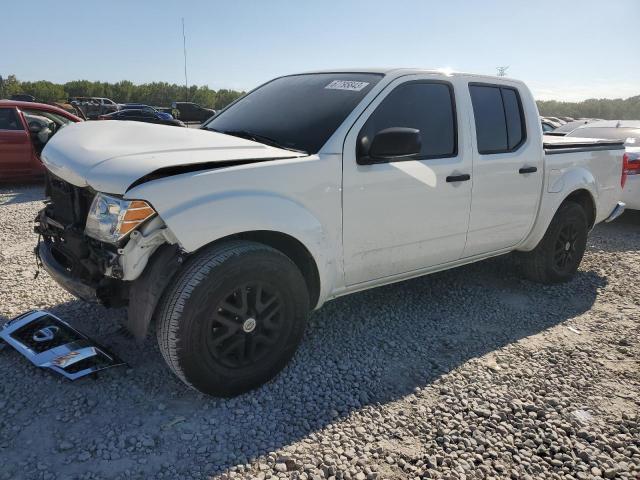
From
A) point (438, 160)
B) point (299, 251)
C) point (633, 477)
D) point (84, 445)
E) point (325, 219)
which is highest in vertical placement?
point (438, 160)

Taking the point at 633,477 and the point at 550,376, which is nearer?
the point at 633,477

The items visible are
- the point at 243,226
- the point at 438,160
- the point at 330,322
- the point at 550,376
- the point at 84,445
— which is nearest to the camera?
the point at 84,445

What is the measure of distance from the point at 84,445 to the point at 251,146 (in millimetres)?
1802

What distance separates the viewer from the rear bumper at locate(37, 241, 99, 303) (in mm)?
2753

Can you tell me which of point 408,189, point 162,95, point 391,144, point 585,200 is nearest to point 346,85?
point 391,144

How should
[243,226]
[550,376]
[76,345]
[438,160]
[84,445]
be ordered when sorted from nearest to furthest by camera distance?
[84,445] → [243,226] → [76,345] → [550,376] → [438,160]

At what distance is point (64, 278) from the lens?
9.50ft

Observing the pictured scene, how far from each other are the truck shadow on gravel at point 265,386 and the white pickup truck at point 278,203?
237 millimetres

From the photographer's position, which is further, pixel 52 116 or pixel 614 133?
pixel 52 116

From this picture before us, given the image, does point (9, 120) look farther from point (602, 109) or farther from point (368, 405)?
point (602, 109)

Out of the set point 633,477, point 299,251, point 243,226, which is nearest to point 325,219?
point 299,251

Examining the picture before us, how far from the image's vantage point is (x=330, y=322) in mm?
3883

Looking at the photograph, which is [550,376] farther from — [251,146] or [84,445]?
[84,445]

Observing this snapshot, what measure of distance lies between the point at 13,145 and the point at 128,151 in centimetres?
723
